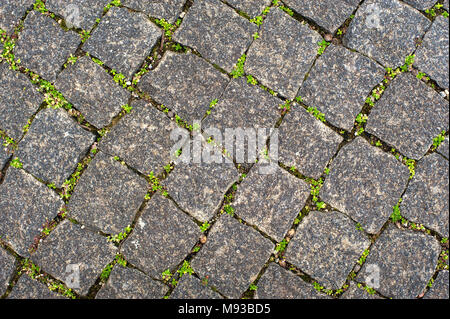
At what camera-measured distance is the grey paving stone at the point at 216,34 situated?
2.96 metres

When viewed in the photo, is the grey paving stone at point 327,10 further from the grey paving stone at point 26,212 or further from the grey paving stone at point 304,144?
the grey paving stone at point 26,212

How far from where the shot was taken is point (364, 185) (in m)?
2.91

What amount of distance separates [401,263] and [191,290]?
171 cm

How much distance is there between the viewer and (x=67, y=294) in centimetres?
287

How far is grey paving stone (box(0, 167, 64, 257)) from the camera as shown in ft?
9.48

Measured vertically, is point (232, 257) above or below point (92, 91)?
below

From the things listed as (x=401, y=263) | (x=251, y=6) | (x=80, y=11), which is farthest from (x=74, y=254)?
(x=401, y=263)

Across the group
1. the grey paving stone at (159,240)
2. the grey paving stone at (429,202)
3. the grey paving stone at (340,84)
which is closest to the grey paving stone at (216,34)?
the grey paving stone at (340,84)

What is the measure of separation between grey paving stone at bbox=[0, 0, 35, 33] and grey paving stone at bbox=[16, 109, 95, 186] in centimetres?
81

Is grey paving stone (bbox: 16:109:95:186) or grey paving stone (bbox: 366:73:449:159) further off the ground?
grey paving stone (bbox: 366:73:449:159)

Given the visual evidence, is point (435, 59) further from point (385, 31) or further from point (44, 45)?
point (44, 45)

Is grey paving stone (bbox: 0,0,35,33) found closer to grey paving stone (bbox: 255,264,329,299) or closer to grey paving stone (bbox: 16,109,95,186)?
grey paving stone (bbox: 16,109,95,186)

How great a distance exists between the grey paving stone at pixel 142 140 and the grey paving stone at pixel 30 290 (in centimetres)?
120

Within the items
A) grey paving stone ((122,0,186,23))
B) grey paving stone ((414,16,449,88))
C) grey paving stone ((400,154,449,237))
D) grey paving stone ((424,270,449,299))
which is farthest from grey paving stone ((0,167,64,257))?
grey paving stone ((414,16,449,88))
